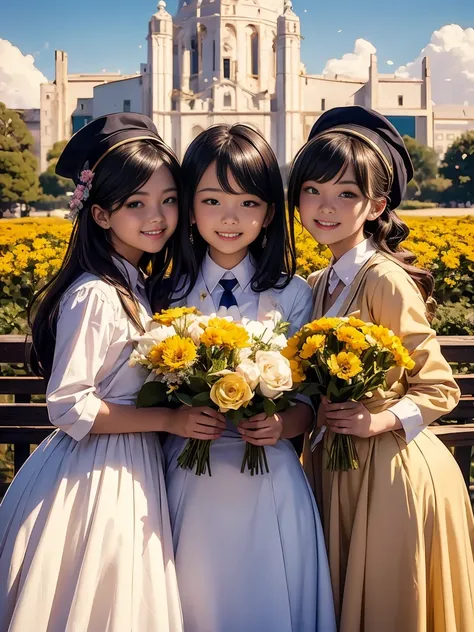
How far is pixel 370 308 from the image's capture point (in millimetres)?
2342

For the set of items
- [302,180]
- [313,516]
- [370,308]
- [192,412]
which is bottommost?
[313,516]

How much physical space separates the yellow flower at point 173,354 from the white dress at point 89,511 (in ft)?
0.88

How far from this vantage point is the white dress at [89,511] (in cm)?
202

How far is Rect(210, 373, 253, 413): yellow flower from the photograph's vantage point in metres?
1.93

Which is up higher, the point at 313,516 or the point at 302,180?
the point at 302,180

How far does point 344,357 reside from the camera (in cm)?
200

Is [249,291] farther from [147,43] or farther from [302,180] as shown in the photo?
[147,43]

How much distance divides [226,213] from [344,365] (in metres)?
0.65

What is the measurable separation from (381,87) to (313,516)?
48.9m

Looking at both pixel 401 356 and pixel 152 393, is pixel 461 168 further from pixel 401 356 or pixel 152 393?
pixel 152 393

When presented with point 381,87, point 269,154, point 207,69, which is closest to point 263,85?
point 207,69

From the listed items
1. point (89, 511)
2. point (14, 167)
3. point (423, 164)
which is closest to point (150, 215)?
point (89, 511)

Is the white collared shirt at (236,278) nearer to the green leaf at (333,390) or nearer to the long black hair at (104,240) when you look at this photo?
the long black hair at (104,240)

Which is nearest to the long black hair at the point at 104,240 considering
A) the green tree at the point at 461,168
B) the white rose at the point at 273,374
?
the white rose at the point at 273,374
